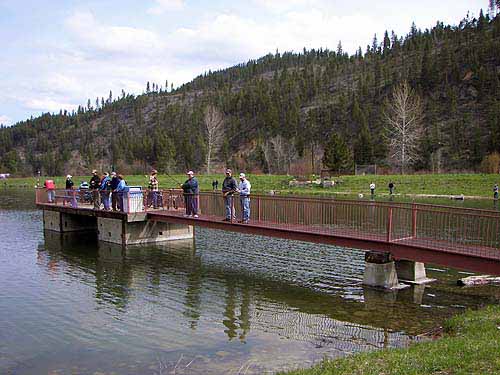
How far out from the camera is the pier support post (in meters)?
15.6

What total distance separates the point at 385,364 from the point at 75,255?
1798 centimetres

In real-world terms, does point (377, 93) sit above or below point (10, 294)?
above

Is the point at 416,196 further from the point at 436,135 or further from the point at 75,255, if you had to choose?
the point at 436,135

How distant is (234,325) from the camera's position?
41.9ft

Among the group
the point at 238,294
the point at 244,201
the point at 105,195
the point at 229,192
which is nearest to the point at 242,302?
the point at 238,294

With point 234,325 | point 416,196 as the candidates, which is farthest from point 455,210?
point 416,196

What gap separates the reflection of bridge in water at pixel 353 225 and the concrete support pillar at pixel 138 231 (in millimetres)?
406

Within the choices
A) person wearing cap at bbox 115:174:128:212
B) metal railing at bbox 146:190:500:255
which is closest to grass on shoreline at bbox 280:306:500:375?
metal railing at bbox 146:190:500:255

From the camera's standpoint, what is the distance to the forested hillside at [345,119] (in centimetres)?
8912

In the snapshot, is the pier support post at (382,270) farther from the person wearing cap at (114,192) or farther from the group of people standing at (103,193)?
the person wearing cap at (114,192)

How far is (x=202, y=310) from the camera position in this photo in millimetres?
14086

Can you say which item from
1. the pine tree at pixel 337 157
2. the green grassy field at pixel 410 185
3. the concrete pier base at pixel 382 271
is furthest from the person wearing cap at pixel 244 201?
the pine tree at pixel 337 157

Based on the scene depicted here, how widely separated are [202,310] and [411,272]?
6940mm

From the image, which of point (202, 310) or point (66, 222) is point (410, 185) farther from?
point (202, 310)
